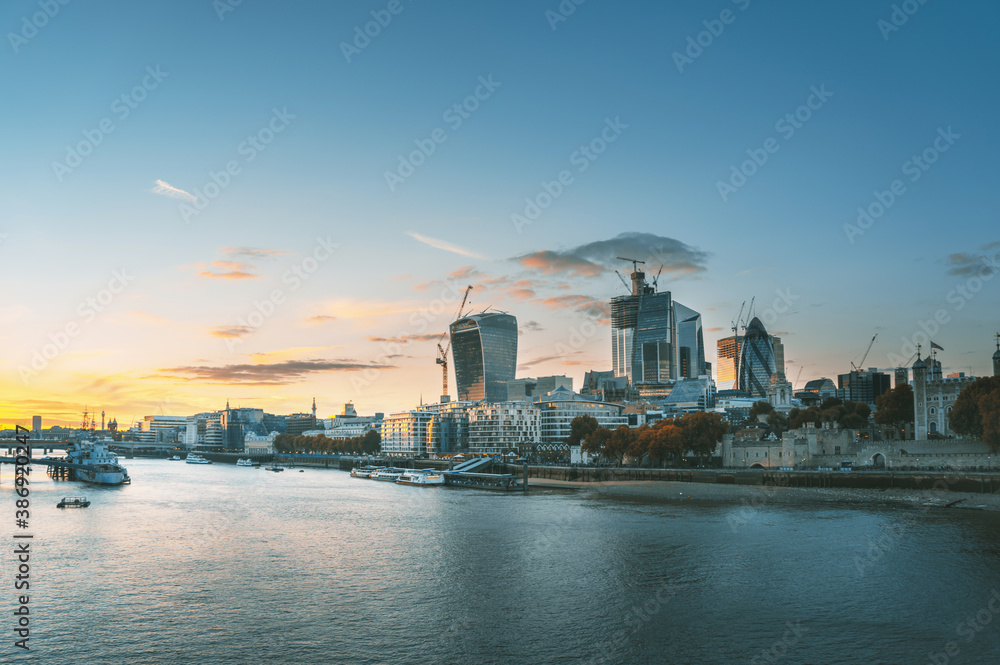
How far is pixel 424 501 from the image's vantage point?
10738 cm

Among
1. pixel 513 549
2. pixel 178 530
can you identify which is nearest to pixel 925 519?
pixel 513 549

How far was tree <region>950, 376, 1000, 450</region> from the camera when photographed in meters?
99.1

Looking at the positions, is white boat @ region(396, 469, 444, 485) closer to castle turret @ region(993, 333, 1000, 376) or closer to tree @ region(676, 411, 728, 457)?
tree @ region(676, 411, 728, 457)

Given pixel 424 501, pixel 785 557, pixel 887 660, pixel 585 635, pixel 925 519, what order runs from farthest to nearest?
pixel 424 501 < pixel 925 519 < pixel 785 557 < pixel 585 635 < pixel 887 660

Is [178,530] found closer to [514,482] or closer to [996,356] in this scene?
[514,482]

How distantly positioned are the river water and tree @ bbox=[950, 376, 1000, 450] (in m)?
30.7

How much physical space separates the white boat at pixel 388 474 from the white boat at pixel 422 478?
16.7 feet

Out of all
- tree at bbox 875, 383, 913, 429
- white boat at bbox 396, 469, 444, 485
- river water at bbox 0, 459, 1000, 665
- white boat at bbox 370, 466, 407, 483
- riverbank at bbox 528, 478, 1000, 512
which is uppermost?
tree at bbox 875, 383, 913, 429

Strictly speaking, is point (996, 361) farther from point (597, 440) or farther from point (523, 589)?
point (523, 589)

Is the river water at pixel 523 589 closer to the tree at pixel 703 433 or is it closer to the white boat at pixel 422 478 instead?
the tree at pixel 703 433

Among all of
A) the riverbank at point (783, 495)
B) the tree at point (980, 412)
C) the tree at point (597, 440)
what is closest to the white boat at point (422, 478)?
the tree at point (597, 440)

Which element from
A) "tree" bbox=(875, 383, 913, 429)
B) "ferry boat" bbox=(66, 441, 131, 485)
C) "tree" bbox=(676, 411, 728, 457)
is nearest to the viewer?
"ferry boat" bbox=(66, 441, 131, 485)

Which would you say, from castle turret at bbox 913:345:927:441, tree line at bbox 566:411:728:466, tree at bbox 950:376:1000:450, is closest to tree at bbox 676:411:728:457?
tree line at bbox 566:411:728:466

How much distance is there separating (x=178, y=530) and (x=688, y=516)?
2040 inches
